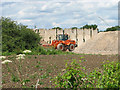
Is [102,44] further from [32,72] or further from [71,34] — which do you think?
[32,72]

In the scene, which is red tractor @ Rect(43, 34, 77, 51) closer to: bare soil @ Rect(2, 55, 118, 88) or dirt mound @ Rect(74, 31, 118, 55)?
dirt mound @ Rect(74, 31, 118, 55)

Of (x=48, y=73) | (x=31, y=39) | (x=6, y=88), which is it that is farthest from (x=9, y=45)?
(x=6, y=88)

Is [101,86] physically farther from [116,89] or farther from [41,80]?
[41,80]

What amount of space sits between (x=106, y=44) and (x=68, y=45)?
5.52 metres

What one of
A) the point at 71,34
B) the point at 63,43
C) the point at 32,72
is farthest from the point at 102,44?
the point at 32,72

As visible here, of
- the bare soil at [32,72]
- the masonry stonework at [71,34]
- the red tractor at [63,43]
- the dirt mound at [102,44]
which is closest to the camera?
the bare soil at [32,72]

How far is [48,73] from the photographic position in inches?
263

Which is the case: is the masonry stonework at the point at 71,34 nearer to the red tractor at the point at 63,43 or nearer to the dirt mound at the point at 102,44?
the dirt mound at the point at 102,44

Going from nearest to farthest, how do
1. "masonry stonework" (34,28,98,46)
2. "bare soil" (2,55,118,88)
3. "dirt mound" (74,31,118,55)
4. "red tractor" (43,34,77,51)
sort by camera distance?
"bare soil" (2,55,118,88), "red tractor" (43,34,77,51), "dirt mound" (74,31,118,55), "masonry stonework" (34,28,98,46)

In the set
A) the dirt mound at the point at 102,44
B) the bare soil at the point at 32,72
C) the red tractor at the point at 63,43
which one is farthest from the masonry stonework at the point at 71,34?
the bare soil at the point at 32,72

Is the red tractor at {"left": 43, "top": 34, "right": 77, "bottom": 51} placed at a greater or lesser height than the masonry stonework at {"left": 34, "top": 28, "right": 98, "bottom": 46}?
lesser

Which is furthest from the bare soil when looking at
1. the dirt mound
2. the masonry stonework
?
the masonry stonework

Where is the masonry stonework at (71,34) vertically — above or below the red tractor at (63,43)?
above

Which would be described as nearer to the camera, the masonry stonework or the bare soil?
the bare soil
